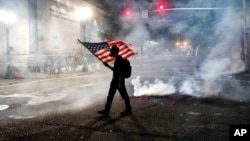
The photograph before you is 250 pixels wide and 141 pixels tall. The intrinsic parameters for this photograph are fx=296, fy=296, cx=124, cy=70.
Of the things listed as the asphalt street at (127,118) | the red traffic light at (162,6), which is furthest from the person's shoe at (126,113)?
the red traffic light at (162,6)

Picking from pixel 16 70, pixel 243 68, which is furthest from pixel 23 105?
pixel 243 68

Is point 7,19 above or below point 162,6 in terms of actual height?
above

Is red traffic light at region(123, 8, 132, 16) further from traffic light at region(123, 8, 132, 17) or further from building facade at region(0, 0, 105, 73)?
building facade at region(0, 0, 105, 73)

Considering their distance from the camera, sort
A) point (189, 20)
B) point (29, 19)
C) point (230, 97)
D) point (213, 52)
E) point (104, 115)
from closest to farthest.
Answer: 1. point (104, 115)
2. point (230, 97)
3. point (213, 52)
4. point (29, 19)
5. point (189, 20)

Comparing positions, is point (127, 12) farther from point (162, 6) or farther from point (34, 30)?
point (34, 30)

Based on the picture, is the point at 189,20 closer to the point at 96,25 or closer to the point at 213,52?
the point at 213,52

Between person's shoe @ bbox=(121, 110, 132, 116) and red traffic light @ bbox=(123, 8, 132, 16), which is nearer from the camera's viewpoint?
person's shoe @ bbox=(121, 110, 132, 116)

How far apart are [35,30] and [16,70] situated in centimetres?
632

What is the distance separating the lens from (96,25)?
1622 inches

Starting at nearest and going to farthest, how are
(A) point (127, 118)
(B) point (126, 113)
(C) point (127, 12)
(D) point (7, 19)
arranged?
(A) point (127, 118) → (B) point (126, 113) → (C) point (127, 12) → (D) point (7, 19)

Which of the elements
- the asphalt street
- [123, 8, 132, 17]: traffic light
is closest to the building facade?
[123, 8, 132, 17]: traffic light

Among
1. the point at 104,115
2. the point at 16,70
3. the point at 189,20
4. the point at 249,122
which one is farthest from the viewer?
the point at 189,20

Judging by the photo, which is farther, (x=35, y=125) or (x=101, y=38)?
(x=101, y=38)

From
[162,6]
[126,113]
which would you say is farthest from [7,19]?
[126,113]
